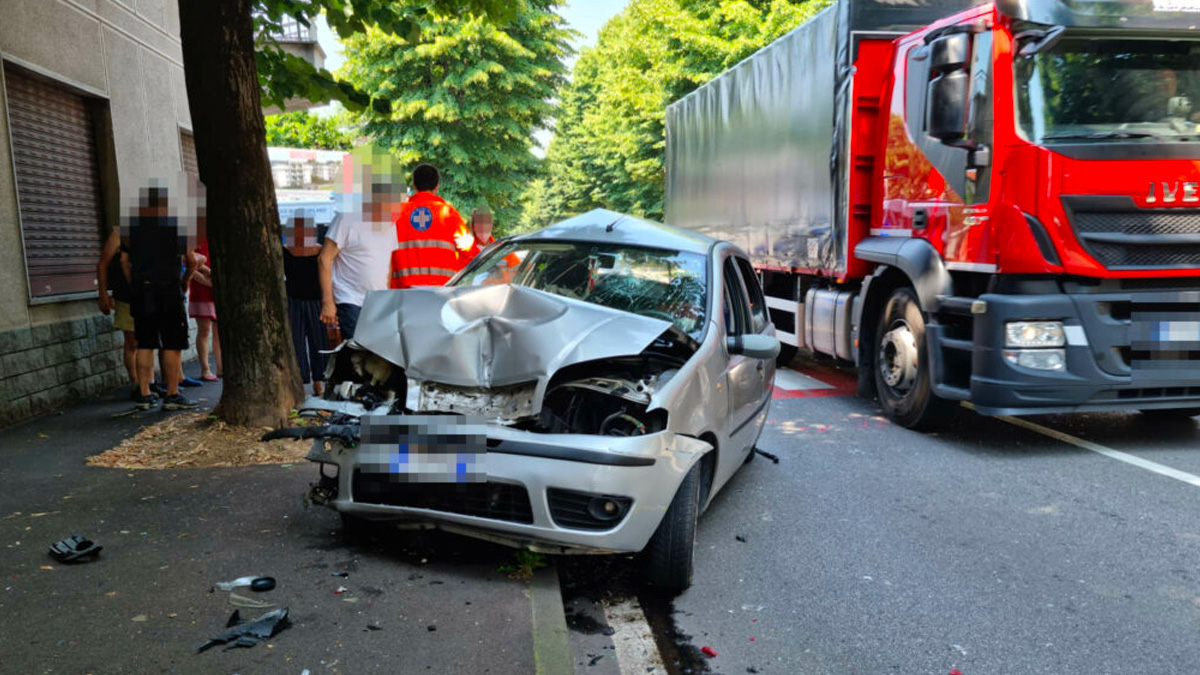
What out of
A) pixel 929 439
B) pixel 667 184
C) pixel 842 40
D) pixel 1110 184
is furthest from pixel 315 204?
Answer: pixel 1110 184

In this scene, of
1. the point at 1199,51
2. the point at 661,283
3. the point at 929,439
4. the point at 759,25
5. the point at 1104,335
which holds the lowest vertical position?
the point at 929,439

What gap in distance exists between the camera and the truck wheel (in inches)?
263

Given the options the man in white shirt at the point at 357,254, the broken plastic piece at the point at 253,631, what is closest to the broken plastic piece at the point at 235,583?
the broken plastic piece at the point at 253,631

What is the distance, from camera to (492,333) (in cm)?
387

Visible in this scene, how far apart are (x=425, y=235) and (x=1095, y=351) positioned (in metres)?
4.62

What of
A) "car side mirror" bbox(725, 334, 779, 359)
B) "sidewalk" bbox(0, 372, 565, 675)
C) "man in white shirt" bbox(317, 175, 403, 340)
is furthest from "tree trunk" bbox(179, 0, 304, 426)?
"car side mirror" bbox(725, 334, 779, 359)

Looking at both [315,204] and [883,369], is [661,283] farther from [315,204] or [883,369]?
[315,204]

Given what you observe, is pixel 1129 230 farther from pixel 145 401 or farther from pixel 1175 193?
pixel 145 401

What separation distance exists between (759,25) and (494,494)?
22092mm

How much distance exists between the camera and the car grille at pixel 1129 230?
18.2 ft

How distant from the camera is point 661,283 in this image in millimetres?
4711

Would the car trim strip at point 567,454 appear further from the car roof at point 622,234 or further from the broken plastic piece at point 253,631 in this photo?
the car roof at point 622,234

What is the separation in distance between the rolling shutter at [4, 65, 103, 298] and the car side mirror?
6.17 m

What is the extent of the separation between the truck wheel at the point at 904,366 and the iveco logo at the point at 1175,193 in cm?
172
